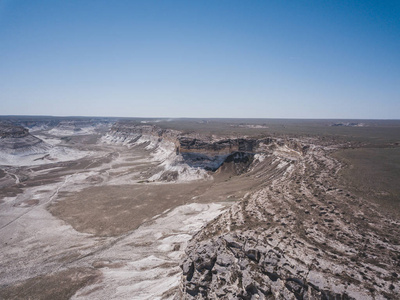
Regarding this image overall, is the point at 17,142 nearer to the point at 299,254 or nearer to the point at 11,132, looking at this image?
the point at 11,132

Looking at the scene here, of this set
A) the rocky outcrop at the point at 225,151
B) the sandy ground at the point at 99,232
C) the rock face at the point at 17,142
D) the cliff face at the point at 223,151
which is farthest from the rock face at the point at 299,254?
the rock face at the point at 17,142

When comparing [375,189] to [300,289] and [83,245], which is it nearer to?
[300,289]

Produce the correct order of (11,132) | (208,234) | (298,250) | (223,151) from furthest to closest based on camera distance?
(11,132) → (223,151) → (208,234) → (298,250)

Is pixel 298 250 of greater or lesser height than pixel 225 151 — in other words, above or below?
below

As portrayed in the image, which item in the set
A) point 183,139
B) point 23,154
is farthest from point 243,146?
point 23,154

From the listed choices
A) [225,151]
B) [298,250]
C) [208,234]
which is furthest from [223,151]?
[298,250]

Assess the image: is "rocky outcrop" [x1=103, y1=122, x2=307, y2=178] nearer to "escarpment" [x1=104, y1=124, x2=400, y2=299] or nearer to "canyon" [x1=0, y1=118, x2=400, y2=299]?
"canyon" [x1=0, y1=118, x2=400, y2=299]

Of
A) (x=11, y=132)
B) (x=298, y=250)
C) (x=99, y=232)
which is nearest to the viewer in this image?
(x=298, y=250)

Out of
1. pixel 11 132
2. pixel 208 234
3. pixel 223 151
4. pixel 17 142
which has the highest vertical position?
pixel 11 132

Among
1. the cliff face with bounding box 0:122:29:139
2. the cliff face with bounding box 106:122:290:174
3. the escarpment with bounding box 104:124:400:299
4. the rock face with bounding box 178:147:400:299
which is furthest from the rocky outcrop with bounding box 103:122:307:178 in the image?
the cliff face with bounding box 0:122:29:139
